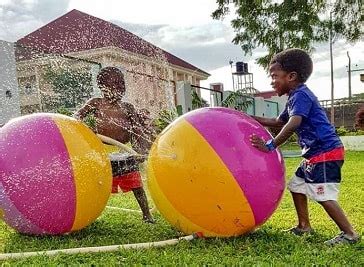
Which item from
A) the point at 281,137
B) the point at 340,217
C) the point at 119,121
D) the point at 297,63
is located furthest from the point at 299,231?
the point at 119,121

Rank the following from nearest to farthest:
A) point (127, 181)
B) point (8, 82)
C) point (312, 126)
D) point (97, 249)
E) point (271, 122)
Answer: point (97, 249) < point (312, 126) < point (271, 122) < point (127, 181) < point (8, 82)

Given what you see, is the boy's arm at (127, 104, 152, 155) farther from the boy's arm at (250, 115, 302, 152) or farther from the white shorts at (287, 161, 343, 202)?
the white shorts at (287, 161, 343, 202)

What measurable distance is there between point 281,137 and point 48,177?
1.80 m

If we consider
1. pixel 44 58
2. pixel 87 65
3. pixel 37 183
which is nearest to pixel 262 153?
pixel 37 183

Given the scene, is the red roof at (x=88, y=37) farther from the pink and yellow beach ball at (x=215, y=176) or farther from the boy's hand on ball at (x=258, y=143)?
the boy's hand on ball at (x=258, y=143)

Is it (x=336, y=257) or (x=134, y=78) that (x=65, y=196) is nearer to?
(x=336, y=257)

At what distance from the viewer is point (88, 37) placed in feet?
44.8

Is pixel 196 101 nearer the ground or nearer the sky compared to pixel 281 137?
nearer the ground

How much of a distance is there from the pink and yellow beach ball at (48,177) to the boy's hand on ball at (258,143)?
4.21ft

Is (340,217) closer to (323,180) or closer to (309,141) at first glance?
(323,180)

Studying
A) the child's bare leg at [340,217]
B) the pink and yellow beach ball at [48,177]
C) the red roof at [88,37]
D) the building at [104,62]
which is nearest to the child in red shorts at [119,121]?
the pink and yellow beach ball at [48,177]

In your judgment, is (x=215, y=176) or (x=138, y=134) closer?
(x=215, y=176)

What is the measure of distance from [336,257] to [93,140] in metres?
2.14

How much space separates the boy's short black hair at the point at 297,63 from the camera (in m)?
4.73
